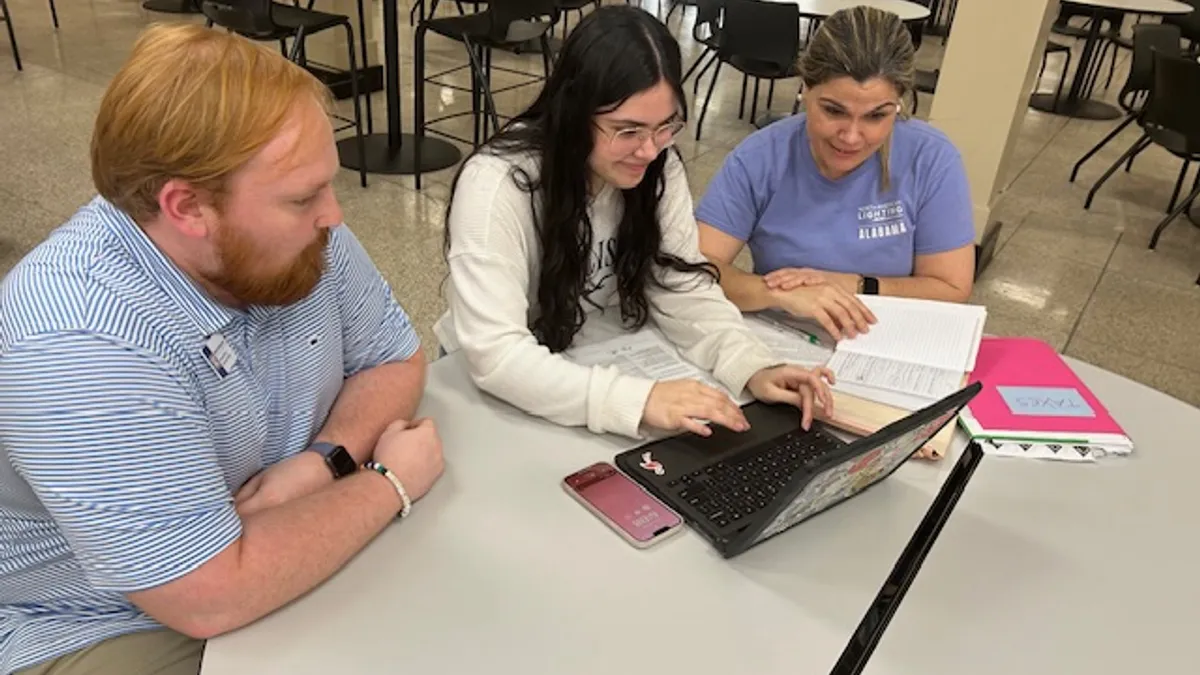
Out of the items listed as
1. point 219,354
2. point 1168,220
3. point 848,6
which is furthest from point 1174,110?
point 219,354

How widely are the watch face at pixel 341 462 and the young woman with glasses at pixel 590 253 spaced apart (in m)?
0.24

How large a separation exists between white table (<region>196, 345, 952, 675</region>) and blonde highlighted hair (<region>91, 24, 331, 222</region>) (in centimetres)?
45

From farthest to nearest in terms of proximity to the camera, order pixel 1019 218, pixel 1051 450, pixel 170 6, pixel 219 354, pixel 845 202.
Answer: pixel 170 6 < pixel 1019 218 < pixel 845 202 < pixel 1051 450 < pixel 219 354

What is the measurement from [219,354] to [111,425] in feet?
0.48

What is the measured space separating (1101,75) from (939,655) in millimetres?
7585

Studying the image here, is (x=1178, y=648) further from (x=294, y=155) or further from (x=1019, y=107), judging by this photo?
(x=1019, y=107)

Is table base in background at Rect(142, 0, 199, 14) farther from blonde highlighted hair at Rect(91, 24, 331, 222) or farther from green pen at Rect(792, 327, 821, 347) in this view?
blonde highlighted hair at Rect(91, 24, 331, 222)

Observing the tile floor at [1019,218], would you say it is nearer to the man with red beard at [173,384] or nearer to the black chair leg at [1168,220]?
the black chair leg at [1168,220]

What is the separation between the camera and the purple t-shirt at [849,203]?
6.13ft

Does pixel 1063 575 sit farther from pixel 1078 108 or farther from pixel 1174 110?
pixel 1078 108

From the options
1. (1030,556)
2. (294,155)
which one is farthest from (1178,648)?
(294,155)

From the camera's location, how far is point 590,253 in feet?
5.06

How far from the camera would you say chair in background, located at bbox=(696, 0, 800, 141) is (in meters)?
4.35

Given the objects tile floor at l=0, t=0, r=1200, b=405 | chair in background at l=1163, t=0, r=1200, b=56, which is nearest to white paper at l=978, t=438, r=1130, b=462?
tile floor at l=0, t=0, r=1200, b=405
